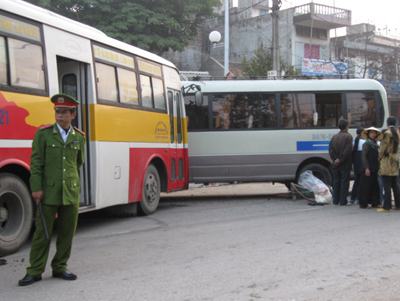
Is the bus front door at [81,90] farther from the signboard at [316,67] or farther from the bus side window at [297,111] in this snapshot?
the signboard at [316,67]

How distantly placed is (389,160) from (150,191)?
15.2 ft

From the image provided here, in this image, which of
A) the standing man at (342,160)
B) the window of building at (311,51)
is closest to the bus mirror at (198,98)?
the standing man at (342,160)

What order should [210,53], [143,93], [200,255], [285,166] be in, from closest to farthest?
1. [200,255]
2. [143,93]
3. [285,166]
4. [210,53]

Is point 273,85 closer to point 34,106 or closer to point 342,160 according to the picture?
point 342,160

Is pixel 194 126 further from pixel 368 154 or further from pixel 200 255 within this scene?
pixel 200 255

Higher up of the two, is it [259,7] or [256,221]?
[259,7]

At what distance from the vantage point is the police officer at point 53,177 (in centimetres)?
539

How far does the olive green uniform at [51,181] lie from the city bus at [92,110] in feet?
4.48

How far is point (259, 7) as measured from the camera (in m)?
40.6

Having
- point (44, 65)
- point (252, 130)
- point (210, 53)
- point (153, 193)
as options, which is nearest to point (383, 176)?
point (252, 130)

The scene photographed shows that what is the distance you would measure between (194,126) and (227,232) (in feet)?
16.9

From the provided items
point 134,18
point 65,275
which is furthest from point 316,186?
point 134,18

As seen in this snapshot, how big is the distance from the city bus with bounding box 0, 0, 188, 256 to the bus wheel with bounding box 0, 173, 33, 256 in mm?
13

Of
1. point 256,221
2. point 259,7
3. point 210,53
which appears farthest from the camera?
point 259,7
